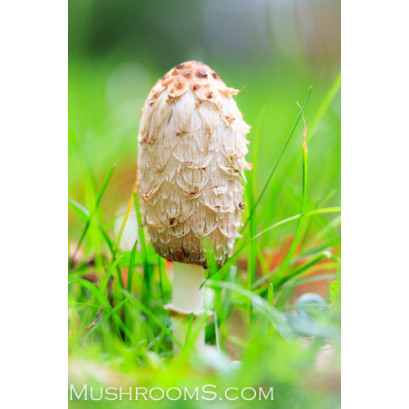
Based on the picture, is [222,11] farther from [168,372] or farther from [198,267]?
[168,372]

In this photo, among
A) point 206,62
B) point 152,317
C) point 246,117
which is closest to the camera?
point 152,317

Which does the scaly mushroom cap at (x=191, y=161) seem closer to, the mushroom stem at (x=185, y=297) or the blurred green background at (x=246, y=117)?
the mushroom stem at (x=185, y=297)

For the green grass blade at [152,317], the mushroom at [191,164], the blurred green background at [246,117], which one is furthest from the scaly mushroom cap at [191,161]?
the blurred green background at [246,117]

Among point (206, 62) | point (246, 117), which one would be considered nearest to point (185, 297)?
point (206, 62)

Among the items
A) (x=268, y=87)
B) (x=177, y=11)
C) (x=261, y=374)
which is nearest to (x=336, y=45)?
(x=177, y=11)

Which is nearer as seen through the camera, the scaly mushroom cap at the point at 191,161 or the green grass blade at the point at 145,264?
the scaly mushroom cap at the point at 191,161

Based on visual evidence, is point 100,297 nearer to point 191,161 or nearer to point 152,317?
point 152,317

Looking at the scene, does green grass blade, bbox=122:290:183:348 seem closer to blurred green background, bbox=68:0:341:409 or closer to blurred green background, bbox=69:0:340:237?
blurred green background, bbox=68:0:341:409
